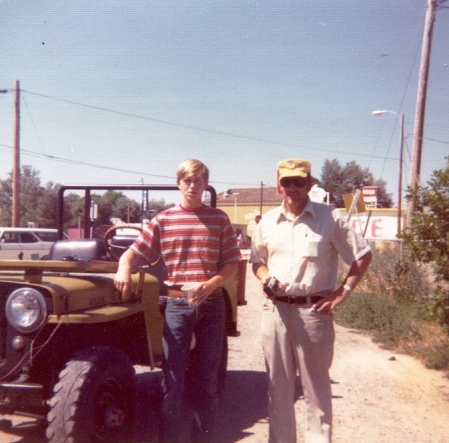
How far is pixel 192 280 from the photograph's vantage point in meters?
3.46

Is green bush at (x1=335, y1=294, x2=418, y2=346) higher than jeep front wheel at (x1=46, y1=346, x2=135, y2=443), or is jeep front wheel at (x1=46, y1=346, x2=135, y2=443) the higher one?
jeep front wheel at (x1=46, y1=346, x2=135, y2=443)

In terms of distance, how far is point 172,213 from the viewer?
11.8 ft

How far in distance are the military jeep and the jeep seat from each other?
0.79 meters

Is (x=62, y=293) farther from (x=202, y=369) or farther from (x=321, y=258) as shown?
(x=321, y=258)

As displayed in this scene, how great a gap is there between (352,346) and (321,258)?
484 cm

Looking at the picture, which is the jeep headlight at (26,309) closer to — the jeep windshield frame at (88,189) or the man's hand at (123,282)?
the man's hand at (123,282)

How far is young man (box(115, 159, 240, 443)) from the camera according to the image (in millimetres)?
3410

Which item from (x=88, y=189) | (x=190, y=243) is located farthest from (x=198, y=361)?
(x=88, y=189)

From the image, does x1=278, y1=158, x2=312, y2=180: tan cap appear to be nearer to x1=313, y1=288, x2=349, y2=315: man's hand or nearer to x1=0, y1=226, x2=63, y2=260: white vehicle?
x1=313, y1=288, x2=349, y2=315: man's hand

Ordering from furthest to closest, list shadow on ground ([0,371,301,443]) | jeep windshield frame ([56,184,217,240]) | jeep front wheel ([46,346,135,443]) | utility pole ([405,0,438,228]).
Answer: utility pole ([405,0,438,228]) < jeep windshield frame ([56,184,217,240]) < shadow on ground ([0,371,301,443]) < jeep front wheel ([46,346,135,443])

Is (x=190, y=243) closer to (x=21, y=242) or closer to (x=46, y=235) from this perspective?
(x=21, y=242)

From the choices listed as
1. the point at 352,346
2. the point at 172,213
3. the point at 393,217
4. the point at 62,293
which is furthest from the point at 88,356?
the point at 393,217

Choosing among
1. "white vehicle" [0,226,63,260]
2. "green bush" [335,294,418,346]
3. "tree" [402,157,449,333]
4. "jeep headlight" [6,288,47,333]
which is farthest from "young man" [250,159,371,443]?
"white vehicle" [0,226,63,260]

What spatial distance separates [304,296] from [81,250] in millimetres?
2214
